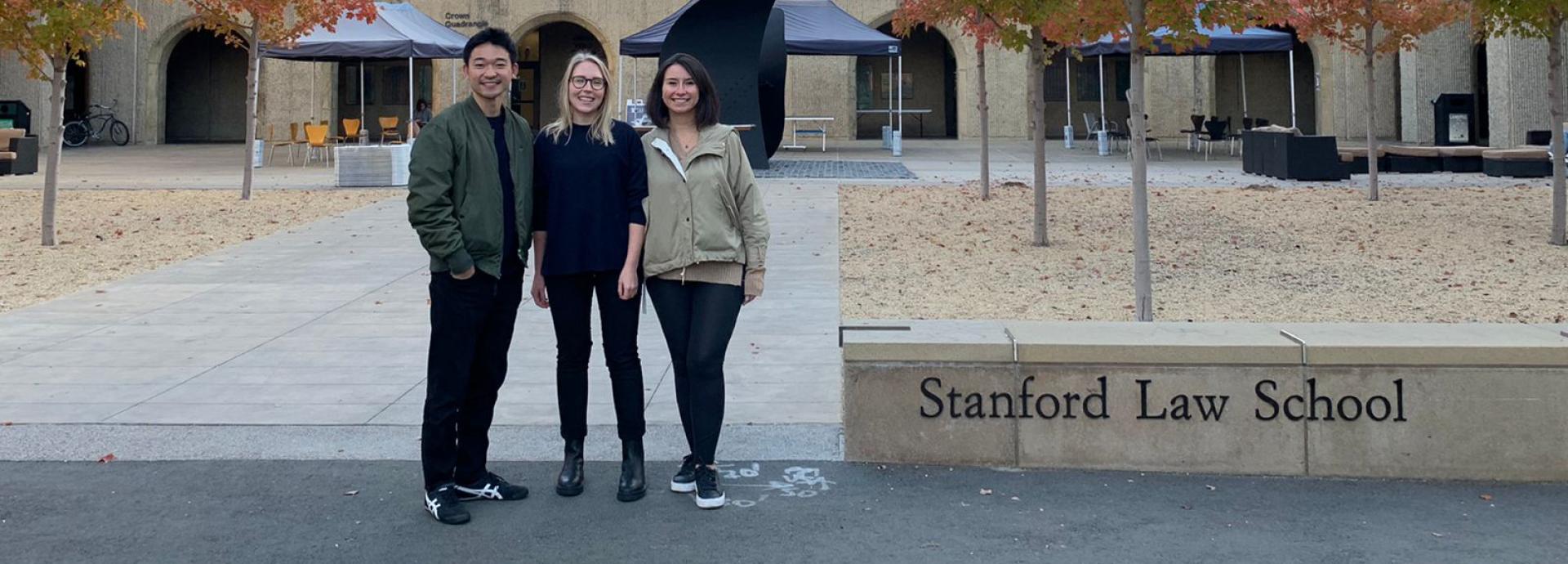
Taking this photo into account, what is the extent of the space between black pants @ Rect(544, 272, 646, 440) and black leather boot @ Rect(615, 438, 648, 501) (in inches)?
1.5

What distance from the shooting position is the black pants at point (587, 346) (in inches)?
179

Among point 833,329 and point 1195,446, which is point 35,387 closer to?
point 833,329

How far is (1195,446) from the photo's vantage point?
4938 millimetres

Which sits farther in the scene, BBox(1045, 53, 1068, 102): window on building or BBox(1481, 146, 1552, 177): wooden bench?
BBox(1045, 53, 1068, 102): window on building

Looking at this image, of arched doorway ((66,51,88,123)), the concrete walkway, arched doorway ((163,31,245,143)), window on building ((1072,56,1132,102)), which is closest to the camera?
the concrete walkway

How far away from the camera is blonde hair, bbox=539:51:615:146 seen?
176 inches

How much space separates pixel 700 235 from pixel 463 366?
85 centimetres

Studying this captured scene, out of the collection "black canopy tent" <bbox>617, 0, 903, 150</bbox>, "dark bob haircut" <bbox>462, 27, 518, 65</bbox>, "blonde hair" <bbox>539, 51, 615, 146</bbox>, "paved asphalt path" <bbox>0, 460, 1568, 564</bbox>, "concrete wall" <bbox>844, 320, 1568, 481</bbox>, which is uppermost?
"black canopy tent" <bbox>617, 0, 903, 150</bbox>

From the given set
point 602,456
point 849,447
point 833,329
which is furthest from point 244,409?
point 833,329

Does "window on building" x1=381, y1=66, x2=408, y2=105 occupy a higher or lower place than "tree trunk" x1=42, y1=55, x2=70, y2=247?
higher

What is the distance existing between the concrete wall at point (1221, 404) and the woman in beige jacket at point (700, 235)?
24.5 inches

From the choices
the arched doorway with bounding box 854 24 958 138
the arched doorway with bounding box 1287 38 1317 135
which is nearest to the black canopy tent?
the arched doorway with bounding box 854 24 958 138

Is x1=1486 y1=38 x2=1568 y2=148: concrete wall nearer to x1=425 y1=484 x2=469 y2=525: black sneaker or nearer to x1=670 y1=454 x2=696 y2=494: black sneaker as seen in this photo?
x1=670 y1=454 x2=696 y2=494: black sneaker

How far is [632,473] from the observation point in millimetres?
4660
